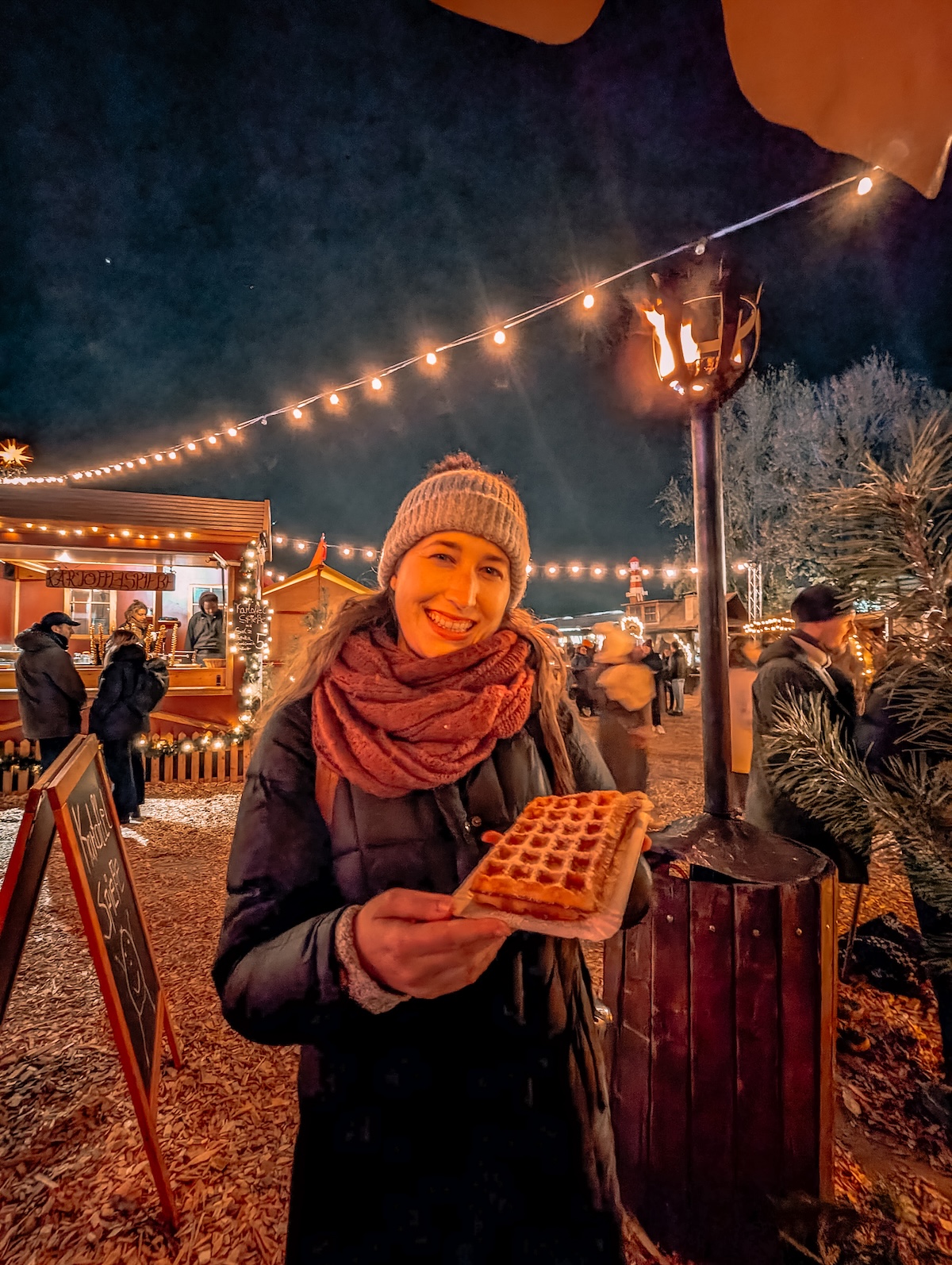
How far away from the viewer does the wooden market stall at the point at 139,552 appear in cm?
1062

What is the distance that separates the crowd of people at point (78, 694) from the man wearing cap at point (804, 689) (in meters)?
7.51

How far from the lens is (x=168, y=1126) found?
8.91 ft

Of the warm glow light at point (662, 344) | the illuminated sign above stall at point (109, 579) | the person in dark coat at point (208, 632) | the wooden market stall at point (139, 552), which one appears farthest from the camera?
the person in dark coat at point (208, 632)

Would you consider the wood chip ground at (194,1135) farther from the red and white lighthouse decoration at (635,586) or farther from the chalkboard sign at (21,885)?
the red and white lighthouse decoration at (635,586)

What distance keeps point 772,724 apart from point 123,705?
775 cm

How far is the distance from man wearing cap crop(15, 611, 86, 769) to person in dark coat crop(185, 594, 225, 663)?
4.22 meters

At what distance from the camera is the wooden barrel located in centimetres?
194

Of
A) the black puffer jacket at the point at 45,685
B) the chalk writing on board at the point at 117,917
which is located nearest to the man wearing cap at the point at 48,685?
the black puffer jacket at the point at 45,685

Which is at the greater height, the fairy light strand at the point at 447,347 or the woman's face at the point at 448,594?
the fairy light strand at the point at 447,347

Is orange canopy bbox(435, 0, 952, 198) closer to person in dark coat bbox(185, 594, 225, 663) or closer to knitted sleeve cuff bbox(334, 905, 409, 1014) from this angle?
knitted sleeve cuff bbox(334, 905, 409, 1014)

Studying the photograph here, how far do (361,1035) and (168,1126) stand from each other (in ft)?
7.83

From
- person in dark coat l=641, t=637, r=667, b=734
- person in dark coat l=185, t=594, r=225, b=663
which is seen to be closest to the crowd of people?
person in dark coat l=185, t=594, r=225, b=663

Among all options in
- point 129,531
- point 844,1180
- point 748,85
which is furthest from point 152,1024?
point 129,531

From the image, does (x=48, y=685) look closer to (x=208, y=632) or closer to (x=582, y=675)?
(x=208, y=632)
